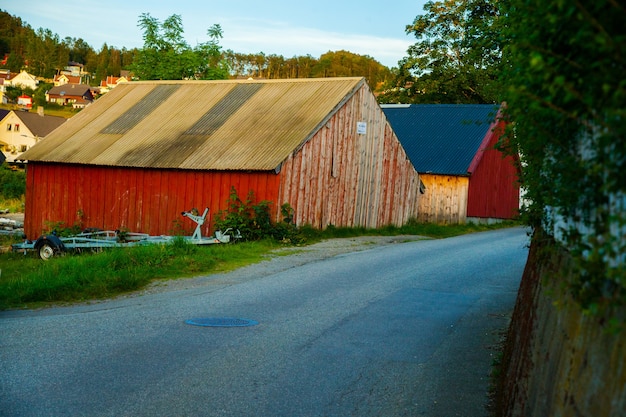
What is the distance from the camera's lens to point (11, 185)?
2434 inches

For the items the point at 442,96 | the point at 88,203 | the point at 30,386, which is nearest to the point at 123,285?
the point at 30,386

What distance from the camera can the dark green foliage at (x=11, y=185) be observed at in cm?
6162

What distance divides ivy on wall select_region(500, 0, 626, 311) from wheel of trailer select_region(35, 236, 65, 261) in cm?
2007

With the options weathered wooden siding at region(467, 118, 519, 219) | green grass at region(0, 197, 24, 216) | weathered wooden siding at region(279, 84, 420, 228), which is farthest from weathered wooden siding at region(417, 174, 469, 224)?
green grass at region(0, 197, 24, 216)

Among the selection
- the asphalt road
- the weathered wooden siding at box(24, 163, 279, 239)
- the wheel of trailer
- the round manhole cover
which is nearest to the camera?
the asphalt road

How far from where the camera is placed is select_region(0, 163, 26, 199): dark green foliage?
61.6 m

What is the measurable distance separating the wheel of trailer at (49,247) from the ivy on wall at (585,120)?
2007cm

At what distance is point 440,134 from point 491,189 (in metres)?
3.71

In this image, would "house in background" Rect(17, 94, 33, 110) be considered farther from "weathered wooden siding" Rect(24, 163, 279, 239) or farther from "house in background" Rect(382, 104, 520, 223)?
"weathered wooden siding" Rect(24, 163, 279, 239)

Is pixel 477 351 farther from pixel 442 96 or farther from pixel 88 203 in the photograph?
pixel 442 96

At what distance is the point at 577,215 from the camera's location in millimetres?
4891

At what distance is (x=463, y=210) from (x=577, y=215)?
107 feet

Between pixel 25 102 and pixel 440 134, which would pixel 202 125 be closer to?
pixel 440 134

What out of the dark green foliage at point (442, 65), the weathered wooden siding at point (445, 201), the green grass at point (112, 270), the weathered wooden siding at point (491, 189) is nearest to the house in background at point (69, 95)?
the dark green foliage at point (442, 65)
